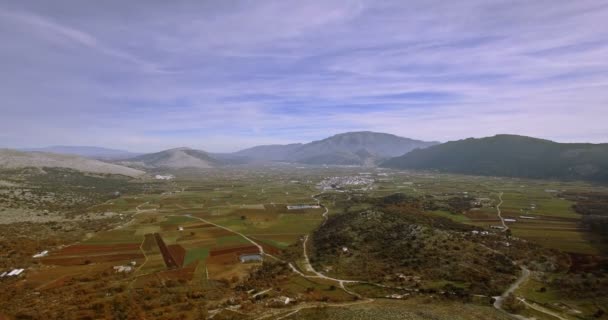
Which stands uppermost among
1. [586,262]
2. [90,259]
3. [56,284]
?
[586,262]

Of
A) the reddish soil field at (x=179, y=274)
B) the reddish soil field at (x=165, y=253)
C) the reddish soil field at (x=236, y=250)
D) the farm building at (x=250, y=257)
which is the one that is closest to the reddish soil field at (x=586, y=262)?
the farm building at (x=250, y=257)

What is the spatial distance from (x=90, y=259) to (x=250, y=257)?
3192 centimetres

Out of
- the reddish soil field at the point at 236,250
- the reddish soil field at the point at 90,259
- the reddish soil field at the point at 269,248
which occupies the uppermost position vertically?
the reddish soil field at the point at 269,248

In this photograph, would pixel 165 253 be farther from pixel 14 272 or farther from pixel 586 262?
pixel 586 262

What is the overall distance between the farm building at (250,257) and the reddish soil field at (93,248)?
25.1 m

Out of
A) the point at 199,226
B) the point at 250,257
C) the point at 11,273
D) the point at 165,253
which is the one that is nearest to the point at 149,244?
the point at 165,253

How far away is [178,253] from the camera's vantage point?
67312 millimetres

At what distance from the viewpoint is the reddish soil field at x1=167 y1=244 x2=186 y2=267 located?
204 ft

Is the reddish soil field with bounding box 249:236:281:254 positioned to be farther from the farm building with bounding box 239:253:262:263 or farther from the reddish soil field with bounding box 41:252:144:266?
the reddish soil field with bounding box 41:252:144:266

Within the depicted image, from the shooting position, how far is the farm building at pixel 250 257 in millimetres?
63381

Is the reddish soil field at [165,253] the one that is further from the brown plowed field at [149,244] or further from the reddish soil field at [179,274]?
the reddish soil field at [179,274]

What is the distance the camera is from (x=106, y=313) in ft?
125

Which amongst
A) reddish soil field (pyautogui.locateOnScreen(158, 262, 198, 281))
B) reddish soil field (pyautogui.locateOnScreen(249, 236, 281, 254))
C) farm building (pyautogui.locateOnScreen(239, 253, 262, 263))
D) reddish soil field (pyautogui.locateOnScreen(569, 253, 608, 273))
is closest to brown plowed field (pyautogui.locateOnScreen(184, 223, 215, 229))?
reddish soil field (pyautogui.locateOnScreen(249, 236, 281, 254))

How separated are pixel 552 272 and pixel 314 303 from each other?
42.8m
